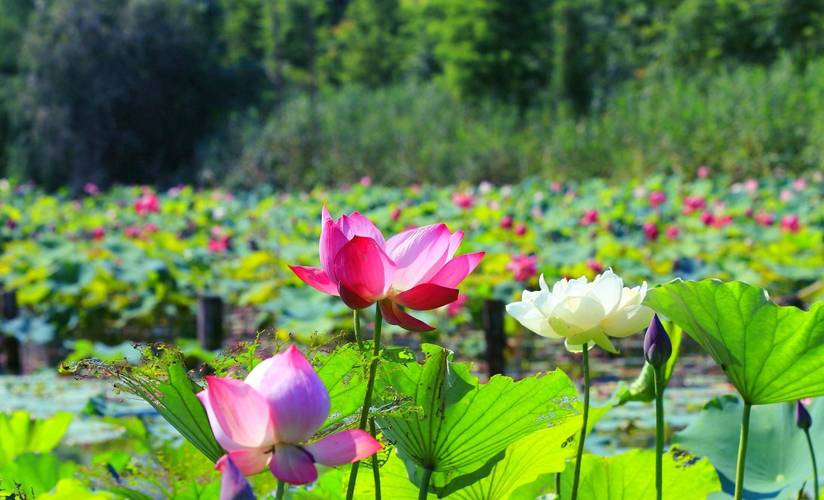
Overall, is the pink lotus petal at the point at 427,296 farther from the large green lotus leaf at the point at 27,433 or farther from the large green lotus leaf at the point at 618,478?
the large green lotus leaf at the point at 27,433

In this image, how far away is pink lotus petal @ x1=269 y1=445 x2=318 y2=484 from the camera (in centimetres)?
49

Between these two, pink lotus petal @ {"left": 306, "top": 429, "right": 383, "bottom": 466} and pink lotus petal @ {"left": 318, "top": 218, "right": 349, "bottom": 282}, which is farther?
pink lotus petal @ {"left": 318, "top": 218, "right": 349, "bottom": 282}

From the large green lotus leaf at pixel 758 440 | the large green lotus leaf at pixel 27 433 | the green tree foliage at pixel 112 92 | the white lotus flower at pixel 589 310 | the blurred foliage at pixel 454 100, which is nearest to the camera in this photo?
the white lotus flower at pixel 589 310

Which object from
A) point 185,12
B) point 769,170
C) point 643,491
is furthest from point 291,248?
point 185,12

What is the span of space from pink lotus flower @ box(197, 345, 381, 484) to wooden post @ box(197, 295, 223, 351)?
3.32m

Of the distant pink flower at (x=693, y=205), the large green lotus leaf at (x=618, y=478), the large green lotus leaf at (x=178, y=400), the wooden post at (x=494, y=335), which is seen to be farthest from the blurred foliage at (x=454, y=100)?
the large green lotus leaf at (x=178, y=400)

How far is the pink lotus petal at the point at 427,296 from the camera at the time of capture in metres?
0.60

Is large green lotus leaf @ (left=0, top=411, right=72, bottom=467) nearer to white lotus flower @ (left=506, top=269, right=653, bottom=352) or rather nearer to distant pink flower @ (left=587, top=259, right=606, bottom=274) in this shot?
white lotus flower @ (left=506, top=269, right=653, bottom=352)

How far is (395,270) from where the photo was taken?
61cm

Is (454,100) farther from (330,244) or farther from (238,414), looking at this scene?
(238,414)

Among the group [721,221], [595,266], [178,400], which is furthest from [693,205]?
[178,400]

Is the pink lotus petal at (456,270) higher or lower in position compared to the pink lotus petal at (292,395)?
higher

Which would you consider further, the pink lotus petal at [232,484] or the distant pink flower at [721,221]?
the distant pink flower at [721,221]

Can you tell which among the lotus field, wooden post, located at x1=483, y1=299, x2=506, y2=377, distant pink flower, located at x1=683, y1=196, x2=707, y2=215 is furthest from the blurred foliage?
the lotus field
